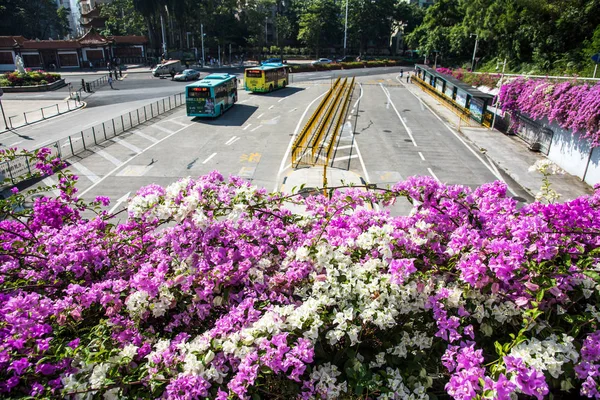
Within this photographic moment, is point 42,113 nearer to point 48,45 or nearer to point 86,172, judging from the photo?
point 86,172

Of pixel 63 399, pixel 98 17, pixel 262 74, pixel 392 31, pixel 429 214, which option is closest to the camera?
pixel 63 399

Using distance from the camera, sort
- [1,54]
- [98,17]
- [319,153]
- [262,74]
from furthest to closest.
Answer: [98,17], [1,54], [262,74], [319,153]

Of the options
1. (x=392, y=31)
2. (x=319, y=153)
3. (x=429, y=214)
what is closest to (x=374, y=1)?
(x=392, y=31)

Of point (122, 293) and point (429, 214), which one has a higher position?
point (429, 214)

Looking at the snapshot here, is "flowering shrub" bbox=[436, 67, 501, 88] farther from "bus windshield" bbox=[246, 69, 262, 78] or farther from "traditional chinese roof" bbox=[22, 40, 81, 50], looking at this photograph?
"traditional chinese roof" bbox=[22, 40, 81, 50]

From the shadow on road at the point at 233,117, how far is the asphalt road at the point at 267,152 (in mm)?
80

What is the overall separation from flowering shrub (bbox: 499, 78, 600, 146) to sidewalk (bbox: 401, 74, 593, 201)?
228cm

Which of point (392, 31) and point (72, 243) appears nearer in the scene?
point (72, 243)

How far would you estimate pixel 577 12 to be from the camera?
37.0 m

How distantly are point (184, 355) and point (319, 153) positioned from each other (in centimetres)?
2095

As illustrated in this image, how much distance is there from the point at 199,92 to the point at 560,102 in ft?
80.9

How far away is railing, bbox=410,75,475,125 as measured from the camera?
3453 centimetres

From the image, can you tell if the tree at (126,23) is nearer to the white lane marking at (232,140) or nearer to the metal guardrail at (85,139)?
the metal guardrail at (85,139)

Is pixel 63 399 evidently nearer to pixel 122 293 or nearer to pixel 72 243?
pixel 122 293
